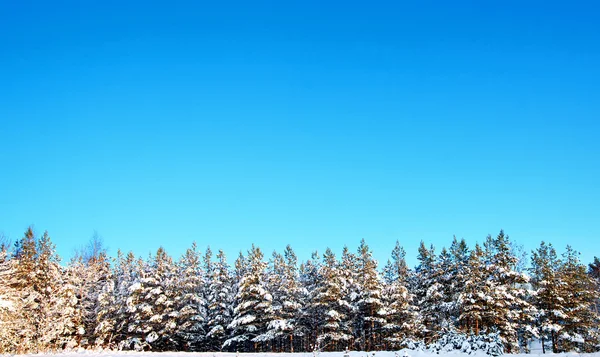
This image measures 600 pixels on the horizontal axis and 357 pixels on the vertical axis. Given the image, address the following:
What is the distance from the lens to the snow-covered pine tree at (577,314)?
1416 inches

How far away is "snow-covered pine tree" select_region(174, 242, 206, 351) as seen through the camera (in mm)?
45094

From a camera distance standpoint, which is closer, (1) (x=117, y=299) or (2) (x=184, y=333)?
(2) (x=184, y=333)

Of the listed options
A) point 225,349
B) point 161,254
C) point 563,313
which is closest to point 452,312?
point 563,313

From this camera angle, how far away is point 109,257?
2221 inches

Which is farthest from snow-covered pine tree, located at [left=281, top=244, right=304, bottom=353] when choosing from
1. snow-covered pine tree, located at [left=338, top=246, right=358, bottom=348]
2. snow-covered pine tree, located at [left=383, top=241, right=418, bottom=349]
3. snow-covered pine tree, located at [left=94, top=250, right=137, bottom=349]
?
snow-covered pine tree, located at [left=94, top=250, right=137, bottom=349]

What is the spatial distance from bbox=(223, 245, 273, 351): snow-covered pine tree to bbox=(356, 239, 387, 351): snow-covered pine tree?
978 cm

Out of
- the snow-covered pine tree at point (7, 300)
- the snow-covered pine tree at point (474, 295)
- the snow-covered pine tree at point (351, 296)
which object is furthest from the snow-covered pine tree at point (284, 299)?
the snow-covered pine tree at point (7, 300)

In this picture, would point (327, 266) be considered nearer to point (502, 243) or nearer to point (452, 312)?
point (452, 312)

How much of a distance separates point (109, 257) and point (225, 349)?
2081 centimetres

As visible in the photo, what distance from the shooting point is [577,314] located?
122 feet

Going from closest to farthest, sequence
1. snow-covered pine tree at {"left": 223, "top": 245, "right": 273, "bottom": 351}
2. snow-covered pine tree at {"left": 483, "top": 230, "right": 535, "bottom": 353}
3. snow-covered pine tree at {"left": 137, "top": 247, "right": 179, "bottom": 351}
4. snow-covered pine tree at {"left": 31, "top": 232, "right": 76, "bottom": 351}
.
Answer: snow-covered pine tree at {"left": 483, "top": 230, "right": 535, "bottom": 353} → snow-covered pine tree at {"left": 31, "top": 232, "right": 76, "bottom": 351} → snow-covered pine tree at {"left": 223, "top": 245, "right": 273, "bottom": 351} → snow-covered pine tree at {"left": 137, "top": 247, "right": 179, "bottom": 351}

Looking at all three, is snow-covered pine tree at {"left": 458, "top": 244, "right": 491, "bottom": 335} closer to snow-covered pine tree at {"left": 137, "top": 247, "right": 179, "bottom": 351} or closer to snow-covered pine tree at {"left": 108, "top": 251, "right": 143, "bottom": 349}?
snow-covered pine tree at {"left": 137, "top": 247, "right": 179, "bottom": 351}

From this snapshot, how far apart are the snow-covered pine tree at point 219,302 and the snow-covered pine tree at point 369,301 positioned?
14.7 m

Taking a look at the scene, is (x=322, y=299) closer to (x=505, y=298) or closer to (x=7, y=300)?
(x=505, y=298)
